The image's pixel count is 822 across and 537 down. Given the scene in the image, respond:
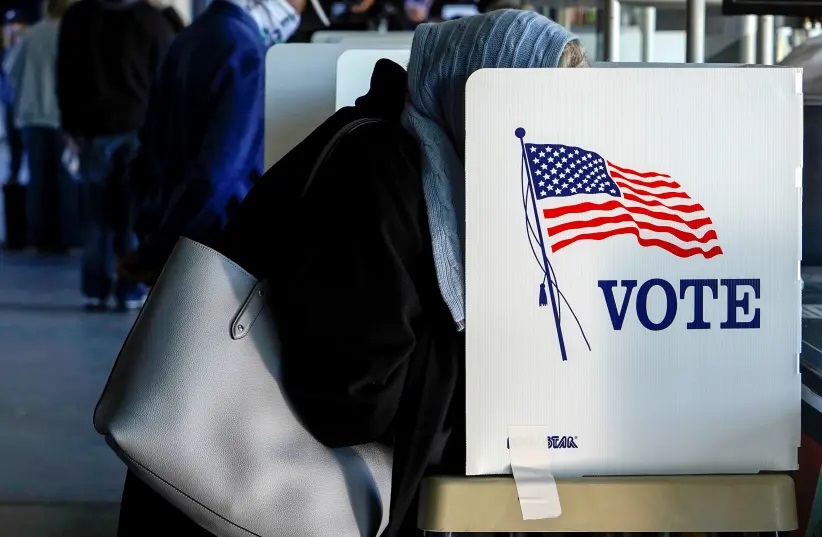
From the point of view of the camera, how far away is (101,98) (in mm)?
5324

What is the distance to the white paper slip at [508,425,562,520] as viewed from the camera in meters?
1.13

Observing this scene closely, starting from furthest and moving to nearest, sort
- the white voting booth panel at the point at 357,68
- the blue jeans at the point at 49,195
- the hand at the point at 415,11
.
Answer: the hand at the point at 415,11
the blue jeans at the point at 49,195
the white voting booth panel at the point at 357,68

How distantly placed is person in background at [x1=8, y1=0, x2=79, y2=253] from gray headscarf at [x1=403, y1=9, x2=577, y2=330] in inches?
200

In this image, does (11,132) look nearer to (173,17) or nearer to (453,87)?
(173,17)

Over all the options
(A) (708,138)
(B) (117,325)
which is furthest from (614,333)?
(B) (117,325)

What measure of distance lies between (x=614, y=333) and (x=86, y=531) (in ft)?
6.07

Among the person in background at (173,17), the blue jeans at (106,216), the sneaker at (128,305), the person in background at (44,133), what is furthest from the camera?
the person in background at (44,133)

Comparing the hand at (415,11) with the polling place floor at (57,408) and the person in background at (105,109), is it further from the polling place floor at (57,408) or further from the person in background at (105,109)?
the polling place floor at (57,408)

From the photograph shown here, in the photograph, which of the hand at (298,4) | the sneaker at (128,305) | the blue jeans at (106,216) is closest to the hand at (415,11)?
the blue jeans at (106,216)

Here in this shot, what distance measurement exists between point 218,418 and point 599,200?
0.45m

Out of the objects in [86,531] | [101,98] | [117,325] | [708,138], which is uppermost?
[708,138]

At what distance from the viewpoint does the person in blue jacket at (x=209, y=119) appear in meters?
2.63

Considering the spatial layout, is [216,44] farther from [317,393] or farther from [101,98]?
[101,98]

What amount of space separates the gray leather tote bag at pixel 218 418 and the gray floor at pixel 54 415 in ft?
5.13
